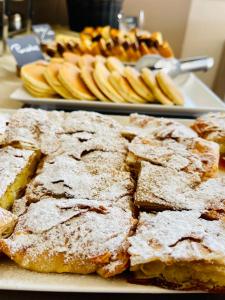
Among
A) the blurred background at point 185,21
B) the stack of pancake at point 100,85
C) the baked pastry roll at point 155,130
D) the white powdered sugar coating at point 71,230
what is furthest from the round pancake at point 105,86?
the blurred background at point 185,21

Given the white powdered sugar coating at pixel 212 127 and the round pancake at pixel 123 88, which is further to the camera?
the round pancake at pixel 123 88

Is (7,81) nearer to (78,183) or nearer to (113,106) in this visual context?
(113,106)

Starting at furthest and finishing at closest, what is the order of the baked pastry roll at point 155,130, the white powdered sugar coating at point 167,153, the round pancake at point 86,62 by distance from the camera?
the round pancake at point 86,62 → the baked pastry roll at point 155,130 → the white powdered sugar coating at point 167,153

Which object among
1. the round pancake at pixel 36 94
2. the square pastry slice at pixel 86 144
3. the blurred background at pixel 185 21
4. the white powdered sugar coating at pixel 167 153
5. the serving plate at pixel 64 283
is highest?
the white powdered sugar coating at pixel 167 153

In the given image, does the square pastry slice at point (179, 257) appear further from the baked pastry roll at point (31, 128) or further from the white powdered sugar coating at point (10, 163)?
the baked pastry roll at point (31, 128)

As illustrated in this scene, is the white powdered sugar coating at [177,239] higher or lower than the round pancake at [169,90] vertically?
higher

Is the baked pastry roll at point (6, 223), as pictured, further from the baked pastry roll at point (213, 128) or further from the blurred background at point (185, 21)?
the blurred background at point (185, 21)

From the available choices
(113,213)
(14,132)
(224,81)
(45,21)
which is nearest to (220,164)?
(113,213)

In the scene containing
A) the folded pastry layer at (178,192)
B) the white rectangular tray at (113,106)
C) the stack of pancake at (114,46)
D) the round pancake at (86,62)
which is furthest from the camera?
the stack of pancake at (114,46)
